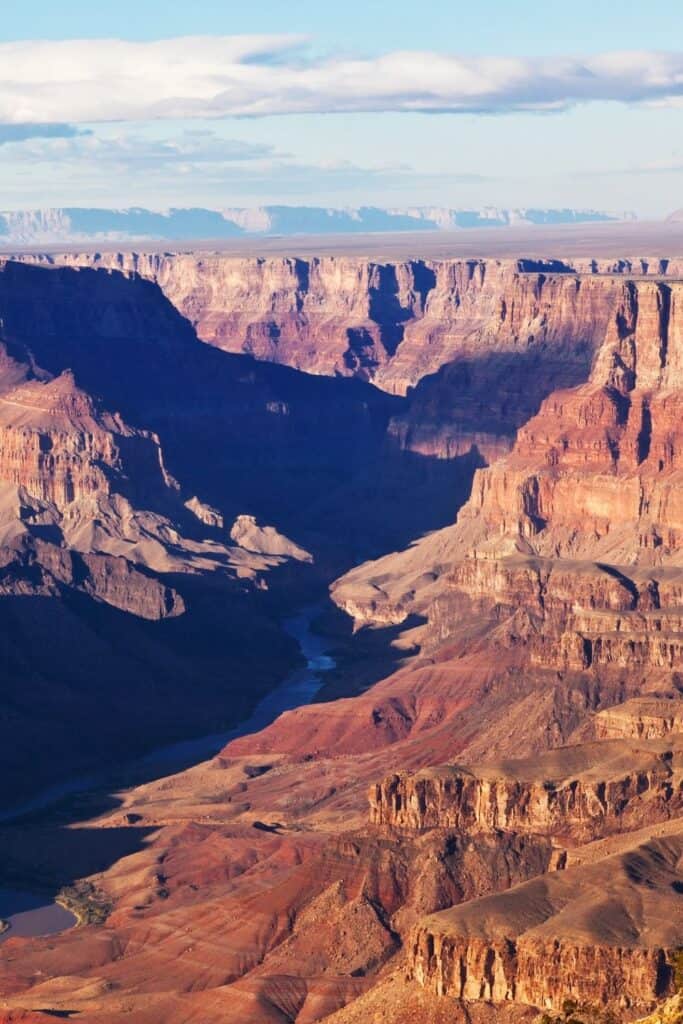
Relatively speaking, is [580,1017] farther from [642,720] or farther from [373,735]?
[373,735]

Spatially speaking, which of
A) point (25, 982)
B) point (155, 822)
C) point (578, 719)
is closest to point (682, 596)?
point (578, 719)

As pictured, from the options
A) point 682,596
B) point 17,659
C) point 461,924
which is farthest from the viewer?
point 17,659

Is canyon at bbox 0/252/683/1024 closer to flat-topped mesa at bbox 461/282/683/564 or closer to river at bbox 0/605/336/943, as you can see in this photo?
flat-topped mesa at bbox 461/282/683/564

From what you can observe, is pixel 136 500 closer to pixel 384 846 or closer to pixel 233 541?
pixel 233 541

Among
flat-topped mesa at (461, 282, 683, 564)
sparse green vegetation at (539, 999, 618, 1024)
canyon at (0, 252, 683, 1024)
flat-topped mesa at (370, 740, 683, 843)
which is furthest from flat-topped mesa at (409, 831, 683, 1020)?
flat-topped mesa at (461, 282, 683, 564)

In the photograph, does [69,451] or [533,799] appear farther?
[69,451]

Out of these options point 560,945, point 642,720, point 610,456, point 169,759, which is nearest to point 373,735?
point 169,759
